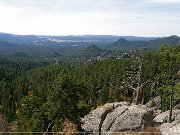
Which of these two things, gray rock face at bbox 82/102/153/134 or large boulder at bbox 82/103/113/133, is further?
large boulder at bbox 82/103/113/133

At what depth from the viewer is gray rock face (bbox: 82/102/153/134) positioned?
1200 inches

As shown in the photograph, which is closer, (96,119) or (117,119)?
(117,119)

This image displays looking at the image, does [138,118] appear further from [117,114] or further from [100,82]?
[100,82]

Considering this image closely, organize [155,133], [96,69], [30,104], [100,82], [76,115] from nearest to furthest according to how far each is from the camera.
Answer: [155,133]
[76,115]
[30,104]
[100,82]
[96,69]

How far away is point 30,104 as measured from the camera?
63.2 m

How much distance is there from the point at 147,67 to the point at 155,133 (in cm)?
8123

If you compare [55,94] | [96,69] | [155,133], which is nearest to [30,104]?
[55,94]

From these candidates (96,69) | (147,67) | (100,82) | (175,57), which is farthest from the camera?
(96,69)

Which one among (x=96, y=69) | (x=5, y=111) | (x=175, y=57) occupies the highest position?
(x=175, y=57)

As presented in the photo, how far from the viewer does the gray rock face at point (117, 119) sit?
30484mm

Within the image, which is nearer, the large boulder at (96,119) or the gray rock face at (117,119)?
the gray rock face at (117,119)

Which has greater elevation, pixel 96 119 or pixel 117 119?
pixel 117 119

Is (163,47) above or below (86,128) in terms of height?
above

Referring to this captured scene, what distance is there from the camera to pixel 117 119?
3197cm
